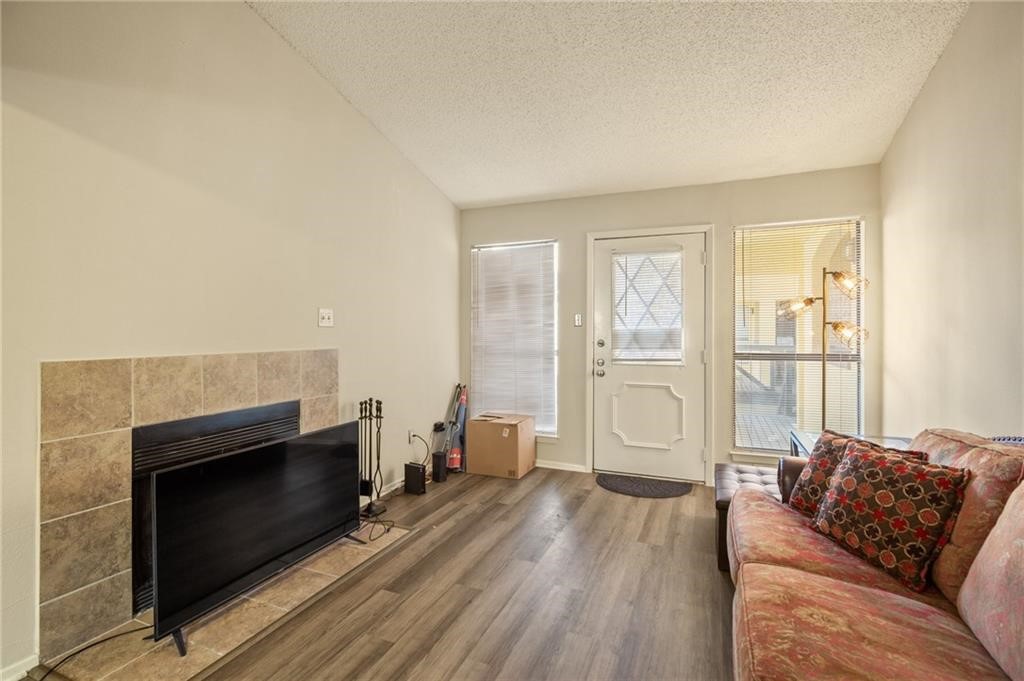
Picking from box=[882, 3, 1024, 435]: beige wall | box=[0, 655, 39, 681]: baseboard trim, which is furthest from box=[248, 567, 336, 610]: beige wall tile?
box=[882, 3, 1024, 435]: beige wall

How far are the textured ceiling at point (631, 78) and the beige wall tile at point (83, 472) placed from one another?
86.2 inches

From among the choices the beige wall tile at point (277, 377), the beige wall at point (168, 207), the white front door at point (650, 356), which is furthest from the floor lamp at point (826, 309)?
the beige wall tile at point (277, 377)

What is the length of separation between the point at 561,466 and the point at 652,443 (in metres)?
0.82

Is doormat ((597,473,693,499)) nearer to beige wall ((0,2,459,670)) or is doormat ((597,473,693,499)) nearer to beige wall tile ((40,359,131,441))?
beige wall ((0,2,459,670))

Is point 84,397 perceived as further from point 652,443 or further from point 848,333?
point 848,333

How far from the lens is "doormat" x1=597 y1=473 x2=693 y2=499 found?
3423mm

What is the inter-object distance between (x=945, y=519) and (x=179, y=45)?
11.3 ft

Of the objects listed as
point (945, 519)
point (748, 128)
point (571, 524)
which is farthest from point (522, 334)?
point (945, 519)

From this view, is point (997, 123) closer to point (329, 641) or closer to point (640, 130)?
point (640, 130)

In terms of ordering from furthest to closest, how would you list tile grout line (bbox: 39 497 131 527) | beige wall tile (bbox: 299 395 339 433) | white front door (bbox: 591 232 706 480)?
white front door (bbox: 591 232 706 480) → beige wall tile (bbox: 299 395 339 433) → tile grout line (bbox: 39 497 131 527)

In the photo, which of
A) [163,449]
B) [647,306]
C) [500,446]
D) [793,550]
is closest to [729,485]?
[793,550]

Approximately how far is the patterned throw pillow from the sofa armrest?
43 centimetres

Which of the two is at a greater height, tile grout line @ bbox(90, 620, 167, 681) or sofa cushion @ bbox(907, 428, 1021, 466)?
Answer: sofa cushion @ bbox(907, 428, 1021, 466)

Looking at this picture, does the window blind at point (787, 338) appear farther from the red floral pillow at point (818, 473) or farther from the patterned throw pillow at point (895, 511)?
the patterned throw pillow at point (895, 511)
